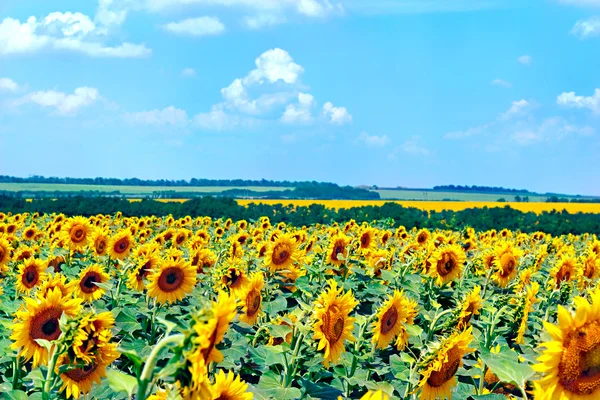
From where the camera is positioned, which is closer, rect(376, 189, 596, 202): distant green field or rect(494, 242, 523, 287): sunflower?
rect(494, 242, 523, 287): sunflower

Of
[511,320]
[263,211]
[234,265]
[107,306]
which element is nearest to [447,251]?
[511,320]

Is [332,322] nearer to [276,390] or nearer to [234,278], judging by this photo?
[276,390]

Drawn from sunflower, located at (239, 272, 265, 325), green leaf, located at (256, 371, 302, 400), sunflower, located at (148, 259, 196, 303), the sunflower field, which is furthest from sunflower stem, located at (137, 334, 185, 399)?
sunflower, located at (148, 259, 196, 303)

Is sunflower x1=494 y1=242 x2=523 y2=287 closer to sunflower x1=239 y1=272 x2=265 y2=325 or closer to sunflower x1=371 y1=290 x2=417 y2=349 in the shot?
sunflower x1=371 y1=290 x2=417 y2=349

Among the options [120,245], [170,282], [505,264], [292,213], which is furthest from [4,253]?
[292,213]

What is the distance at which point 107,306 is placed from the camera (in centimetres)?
674

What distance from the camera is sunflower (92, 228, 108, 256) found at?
31.3ft

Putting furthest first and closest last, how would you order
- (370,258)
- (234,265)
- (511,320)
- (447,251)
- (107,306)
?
1. (370,258)
2. (447,251)
3. (107,306)
4. (234,265)
5. (511,320)

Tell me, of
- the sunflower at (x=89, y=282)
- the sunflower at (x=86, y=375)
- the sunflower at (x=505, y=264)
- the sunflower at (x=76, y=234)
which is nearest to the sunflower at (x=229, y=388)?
the sunflower at (x=86, y=375)

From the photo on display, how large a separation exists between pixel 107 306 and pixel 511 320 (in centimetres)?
420

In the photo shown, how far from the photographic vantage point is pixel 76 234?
10.6 m

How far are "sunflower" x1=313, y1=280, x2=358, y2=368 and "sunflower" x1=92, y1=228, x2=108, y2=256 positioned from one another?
6.09 meters

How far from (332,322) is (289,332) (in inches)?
12.9

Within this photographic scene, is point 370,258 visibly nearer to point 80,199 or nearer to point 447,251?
point 447,251
